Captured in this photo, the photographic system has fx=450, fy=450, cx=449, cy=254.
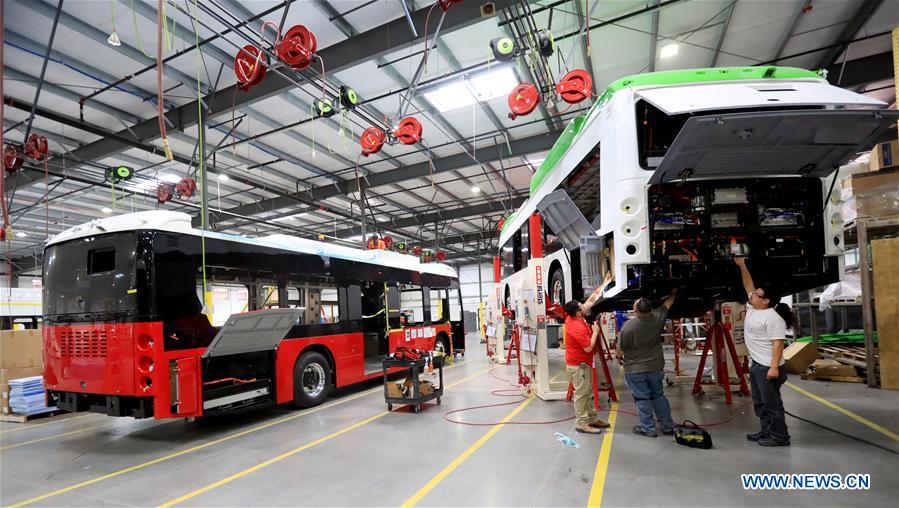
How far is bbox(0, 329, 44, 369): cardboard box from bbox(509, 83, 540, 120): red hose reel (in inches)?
398

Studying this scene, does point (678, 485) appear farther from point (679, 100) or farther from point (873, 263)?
point (873, 263)

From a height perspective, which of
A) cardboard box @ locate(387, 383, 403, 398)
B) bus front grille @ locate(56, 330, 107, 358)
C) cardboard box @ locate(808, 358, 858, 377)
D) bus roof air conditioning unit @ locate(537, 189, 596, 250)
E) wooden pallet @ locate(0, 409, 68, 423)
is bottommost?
wooden pallet @ locate(0, 409, 68, 423)

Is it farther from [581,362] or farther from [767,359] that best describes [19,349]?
[767,359]

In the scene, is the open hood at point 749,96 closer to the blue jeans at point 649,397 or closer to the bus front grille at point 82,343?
the blue jeans at point 649,397

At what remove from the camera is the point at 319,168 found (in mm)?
15711

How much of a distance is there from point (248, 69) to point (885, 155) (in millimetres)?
10962

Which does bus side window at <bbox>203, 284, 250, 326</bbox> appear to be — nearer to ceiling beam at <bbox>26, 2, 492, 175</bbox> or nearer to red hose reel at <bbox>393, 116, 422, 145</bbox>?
ceiling beam at <bbox>26, 2, 492, 175</bbox>

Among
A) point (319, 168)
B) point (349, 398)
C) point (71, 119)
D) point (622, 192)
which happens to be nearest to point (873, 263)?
point (622, 192)

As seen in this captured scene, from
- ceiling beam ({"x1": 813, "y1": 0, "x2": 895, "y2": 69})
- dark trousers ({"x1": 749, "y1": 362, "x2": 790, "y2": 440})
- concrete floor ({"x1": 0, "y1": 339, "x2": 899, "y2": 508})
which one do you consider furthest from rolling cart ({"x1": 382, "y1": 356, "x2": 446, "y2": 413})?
ceiling beam ({"x1": 813, "y1": 0, "x2": 895, "y2": 69})

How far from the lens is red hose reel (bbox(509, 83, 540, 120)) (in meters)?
7.93

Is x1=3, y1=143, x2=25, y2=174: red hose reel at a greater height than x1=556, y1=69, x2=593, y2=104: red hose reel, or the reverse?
x1=556, y1=69, x2=593, y2=104: red hose reel

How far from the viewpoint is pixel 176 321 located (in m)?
6.07

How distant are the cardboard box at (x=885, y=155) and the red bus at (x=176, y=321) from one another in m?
10.4

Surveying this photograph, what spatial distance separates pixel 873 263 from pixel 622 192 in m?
6.51
